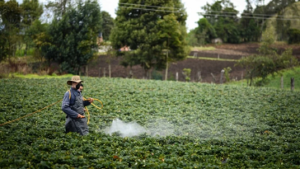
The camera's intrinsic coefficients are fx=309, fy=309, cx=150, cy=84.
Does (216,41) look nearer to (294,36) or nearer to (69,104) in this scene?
(294,36)

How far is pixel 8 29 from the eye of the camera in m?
37.8

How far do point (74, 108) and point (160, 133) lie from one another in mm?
3413

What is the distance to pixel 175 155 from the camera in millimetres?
8242

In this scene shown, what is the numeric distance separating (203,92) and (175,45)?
1432 cm

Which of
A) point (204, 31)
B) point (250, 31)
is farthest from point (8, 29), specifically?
point (250, 31)

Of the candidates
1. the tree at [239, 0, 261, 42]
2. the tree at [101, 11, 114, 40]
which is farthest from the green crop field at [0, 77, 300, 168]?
the tree at [239, 0, 261, 42]

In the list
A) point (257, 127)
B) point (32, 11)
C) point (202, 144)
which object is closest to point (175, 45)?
point (257, 127)

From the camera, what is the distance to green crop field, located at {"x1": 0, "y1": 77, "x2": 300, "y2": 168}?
770 centimetres

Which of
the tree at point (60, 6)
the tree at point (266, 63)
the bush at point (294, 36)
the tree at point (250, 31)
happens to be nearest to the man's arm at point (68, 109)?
the tree at point (266, 63)

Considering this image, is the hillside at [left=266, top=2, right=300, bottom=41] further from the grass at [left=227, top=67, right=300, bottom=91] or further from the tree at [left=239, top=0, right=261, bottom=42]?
the grass at [left=227, top=67, right=300, bottom=91]

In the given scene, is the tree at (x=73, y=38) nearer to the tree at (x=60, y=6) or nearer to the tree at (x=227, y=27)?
the tree at (x=60, y=6)

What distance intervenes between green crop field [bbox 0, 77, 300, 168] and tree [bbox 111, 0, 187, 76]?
50.9 ft

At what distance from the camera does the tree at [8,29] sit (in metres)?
34.7

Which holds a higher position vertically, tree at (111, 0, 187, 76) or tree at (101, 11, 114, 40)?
tree at (101, 11, 114, 40)
